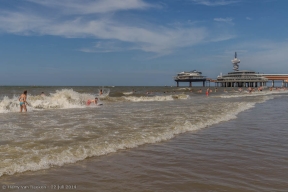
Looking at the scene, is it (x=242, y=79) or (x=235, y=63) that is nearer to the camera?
(x=242, y=79)

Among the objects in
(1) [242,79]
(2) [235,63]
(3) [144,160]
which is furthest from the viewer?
(2) [235,63]

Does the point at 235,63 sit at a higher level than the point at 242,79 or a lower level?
higher

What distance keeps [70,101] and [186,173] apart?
62.1 feet

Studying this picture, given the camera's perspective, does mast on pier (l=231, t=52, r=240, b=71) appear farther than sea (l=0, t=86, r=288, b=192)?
Yes

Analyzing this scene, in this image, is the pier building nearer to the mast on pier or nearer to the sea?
the mast on pier

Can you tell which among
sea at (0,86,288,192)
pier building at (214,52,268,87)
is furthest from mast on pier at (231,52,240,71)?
sea at (0,86,288,192)

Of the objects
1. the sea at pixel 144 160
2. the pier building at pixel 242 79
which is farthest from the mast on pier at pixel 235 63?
the sea at pixel 144 160

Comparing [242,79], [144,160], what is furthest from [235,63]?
[144,160]

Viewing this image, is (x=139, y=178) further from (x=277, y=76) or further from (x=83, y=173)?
(x=277, y=76)

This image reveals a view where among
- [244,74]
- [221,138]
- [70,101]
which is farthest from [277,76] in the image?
[221,138]

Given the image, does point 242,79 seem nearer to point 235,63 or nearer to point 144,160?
point 235,63

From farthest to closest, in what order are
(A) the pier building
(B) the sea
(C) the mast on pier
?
(C) the mast on pier
(A) the pier building
(B) the sea

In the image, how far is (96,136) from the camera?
7672 millimetres

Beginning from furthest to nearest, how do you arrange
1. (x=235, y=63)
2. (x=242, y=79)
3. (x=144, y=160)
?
(x=235, y=63), (x=242, y=79), (x=144, y=160)
